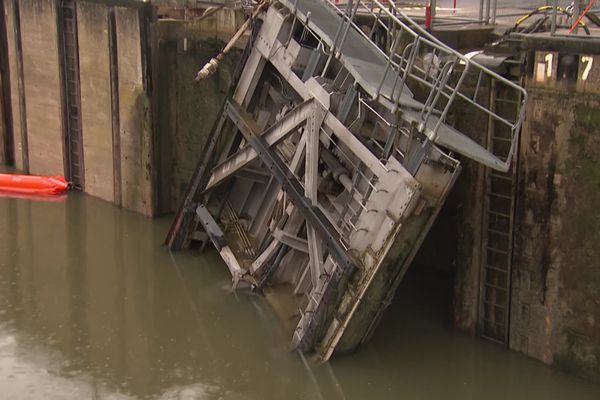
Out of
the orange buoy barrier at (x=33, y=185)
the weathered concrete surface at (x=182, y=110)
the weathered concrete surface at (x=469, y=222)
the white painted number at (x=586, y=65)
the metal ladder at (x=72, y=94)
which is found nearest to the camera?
the white painted number at (x=586, y=65)

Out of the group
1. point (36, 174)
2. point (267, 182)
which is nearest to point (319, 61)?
point (267, 182)

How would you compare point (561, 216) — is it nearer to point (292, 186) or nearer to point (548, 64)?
point (548, 64)

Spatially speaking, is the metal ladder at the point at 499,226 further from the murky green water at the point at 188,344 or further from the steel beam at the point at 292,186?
the steel beam at the point at 292,186

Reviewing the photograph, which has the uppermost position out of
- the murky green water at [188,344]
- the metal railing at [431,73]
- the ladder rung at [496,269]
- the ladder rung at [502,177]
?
the metal railing at [431,73]

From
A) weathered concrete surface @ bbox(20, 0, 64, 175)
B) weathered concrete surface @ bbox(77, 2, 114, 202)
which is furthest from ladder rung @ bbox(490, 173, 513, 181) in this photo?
weathered concrete surface @ bbox(20, 0, 64, 175)

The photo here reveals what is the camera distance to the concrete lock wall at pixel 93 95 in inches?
574

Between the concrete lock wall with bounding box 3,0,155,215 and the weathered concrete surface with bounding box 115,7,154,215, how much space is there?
0.05 ft

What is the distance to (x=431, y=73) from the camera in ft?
34.4

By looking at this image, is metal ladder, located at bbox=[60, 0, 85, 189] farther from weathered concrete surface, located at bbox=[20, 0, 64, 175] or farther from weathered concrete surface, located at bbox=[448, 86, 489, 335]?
weathered concrete surface, located at bbox=[448, 86, 489, 335]

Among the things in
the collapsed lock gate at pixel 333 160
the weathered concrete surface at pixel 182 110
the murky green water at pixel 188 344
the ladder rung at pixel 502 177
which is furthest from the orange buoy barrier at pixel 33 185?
the ladder rung at pixel 502 177

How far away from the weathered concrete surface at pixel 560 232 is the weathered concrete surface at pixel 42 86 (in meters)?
9.28

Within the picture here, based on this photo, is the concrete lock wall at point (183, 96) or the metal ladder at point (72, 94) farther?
the metal ladder at point (72, 94)

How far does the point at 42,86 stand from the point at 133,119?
262 centimetres

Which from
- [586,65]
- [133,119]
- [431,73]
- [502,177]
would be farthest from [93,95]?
[586,65]
